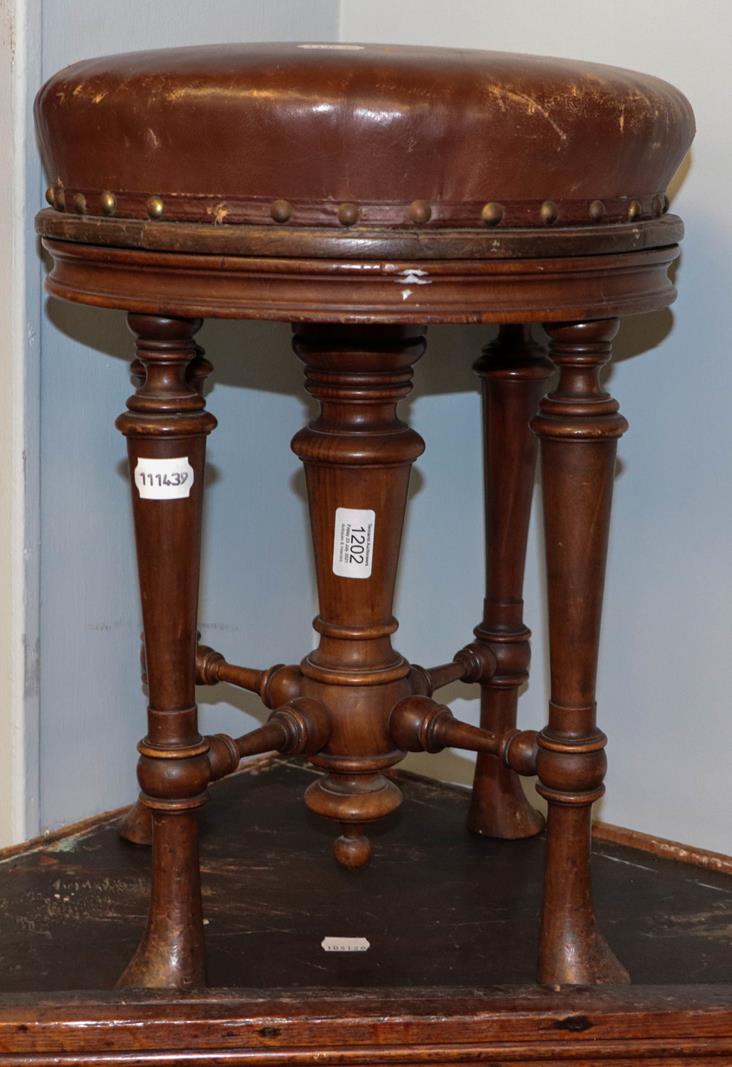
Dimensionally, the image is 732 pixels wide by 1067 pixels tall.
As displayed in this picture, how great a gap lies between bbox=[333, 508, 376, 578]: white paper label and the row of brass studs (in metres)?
0.37

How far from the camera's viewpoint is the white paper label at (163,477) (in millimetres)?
1161

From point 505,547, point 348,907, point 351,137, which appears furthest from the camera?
point 505,547

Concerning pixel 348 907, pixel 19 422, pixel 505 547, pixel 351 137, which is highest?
pixel 351 137

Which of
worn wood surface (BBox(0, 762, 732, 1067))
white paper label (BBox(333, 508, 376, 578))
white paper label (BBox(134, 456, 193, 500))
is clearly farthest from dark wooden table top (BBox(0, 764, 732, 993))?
white paper label (BBox(134, 456, 193, 500))

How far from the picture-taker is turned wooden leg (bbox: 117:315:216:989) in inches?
45.5

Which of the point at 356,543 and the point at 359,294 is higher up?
the point at 359,294

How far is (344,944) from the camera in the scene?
53.8 inches

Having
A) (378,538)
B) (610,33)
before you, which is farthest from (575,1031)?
(610,33)

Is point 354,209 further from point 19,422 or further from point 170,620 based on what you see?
point 19,422

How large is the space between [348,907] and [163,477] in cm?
53

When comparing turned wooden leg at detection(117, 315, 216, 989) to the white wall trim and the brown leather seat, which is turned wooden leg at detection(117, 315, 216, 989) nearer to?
the brown leather seat

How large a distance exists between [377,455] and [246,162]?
357mm

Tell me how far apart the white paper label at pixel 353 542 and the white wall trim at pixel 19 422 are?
36cm

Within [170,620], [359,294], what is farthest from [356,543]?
[359,294]
